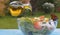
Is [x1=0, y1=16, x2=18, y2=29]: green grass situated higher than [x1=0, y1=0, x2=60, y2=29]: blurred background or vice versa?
[x1=0, y1=0, x2=60, y2=29]: blurred background

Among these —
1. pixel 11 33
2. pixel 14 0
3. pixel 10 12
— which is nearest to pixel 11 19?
pixel 10 12

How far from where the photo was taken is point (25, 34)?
110cm

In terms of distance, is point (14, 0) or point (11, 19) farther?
point (14, 0)

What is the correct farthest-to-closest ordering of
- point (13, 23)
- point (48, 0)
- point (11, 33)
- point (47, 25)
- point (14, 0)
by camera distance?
point (48, 0) < point (14, 0) < point (13, 23) < point (11, 33) < point (47, 25)

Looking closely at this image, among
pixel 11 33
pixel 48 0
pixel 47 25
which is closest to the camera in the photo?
pixel 47 25

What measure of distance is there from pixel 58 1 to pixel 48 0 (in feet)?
0.86

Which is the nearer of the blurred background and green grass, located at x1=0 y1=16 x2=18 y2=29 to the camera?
green grass, located at x1=0 y1=16 x2=18 y2=29

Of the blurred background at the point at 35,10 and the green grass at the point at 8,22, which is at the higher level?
the blurred background at the point at 35,10

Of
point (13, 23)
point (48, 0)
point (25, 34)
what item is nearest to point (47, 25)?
point (25, 34)

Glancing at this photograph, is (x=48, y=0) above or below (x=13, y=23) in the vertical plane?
above

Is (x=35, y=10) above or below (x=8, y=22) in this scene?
above

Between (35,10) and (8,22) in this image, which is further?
(35,10)

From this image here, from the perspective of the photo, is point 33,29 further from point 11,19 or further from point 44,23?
point 11,19

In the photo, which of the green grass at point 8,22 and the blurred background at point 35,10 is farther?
the blurred background at point 35,10
